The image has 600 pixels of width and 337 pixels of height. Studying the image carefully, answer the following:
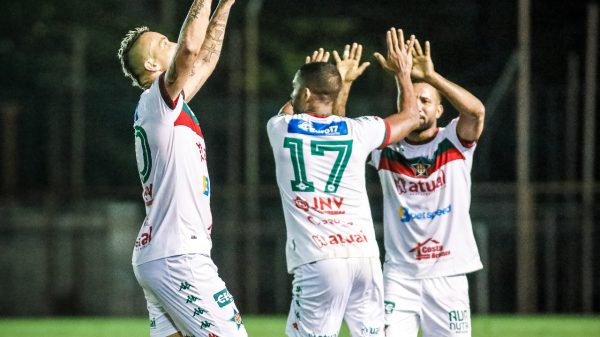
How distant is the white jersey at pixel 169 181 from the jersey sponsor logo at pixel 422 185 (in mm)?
1667

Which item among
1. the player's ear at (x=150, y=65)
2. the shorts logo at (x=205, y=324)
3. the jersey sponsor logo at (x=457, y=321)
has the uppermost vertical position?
the player's ear at (x=150, y=65)

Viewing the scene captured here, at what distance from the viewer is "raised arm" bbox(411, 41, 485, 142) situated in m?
6.54

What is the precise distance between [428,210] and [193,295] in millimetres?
1943

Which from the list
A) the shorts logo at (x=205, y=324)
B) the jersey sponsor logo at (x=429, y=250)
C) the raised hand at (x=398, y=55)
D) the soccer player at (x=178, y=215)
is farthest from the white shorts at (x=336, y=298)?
the raised hand at (x=398, y=55)

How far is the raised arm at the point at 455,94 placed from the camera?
257 inches

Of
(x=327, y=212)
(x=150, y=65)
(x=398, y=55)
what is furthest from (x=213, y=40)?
(x=327, y=212)

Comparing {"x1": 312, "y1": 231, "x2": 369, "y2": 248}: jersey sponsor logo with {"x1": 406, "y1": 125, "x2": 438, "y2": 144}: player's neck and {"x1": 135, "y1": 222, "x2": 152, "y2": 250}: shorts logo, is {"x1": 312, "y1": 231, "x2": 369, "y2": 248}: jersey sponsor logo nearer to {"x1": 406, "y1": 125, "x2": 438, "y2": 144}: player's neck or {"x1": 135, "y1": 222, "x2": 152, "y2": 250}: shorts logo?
{"x1": 135, "y1": 222, "x2": 152, "y2": 250}: shorts logo

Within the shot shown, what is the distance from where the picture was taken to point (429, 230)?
6770 mm

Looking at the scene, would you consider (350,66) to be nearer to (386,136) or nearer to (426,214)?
(386,136)

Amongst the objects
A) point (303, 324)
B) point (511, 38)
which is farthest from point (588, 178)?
point (303, 324)

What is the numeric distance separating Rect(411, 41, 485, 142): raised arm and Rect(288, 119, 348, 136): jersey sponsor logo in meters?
0.90

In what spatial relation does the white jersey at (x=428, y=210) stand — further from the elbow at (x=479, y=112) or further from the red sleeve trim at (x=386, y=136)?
the red sleeve trim at (x=386, y=136)

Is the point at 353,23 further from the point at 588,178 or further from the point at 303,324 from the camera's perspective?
the point at 303,324

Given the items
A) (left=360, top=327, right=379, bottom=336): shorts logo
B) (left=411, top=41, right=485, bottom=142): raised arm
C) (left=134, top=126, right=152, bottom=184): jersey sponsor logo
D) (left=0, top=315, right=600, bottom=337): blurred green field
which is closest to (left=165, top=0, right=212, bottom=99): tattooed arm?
(left=134, top=126, right=152, bottom=184): jersey sponsor logo
